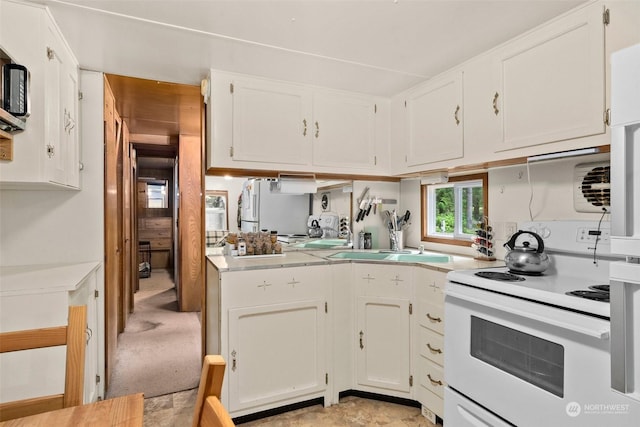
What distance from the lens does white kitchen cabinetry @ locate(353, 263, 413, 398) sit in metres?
2.21

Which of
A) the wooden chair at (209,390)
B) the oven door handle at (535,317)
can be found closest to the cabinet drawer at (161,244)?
the oven door handle at (535,317)

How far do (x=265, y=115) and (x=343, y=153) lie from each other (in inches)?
24.7

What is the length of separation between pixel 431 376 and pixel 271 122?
186cm

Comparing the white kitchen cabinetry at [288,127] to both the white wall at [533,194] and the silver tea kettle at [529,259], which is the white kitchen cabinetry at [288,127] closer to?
the white wall at [533,194]

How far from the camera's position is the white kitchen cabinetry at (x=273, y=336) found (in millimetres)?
1997

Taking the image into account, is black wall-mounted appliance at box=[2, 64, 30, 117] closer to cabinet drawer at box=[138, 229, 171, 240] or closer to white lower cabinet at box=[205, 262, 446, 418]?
white lower cabinet at box=[205, 262, 446, 418]

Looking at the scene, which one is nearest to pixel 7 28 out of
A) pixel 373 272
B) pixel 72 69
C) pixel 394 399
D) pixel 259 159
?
pixel 72 69

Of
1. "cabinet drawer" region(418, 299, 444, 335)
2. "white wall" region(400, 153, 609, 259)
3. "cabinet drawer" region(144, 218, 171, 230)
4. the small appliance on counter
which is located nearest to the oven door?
"cabinet drawer" region(418, 299, 444, 335)

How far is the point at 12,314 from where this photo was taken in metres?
1.45

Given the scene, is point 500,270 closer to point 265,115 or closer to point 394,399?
point 394,399

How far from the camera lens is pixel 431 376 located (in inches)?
81.0

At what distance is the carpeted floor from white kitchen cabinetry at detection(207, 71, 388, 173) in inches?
63.9

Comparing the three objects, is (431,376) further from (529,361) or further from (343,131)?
(343,131)

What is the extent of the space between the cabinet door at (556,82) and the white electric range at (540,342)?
48 centimetres
